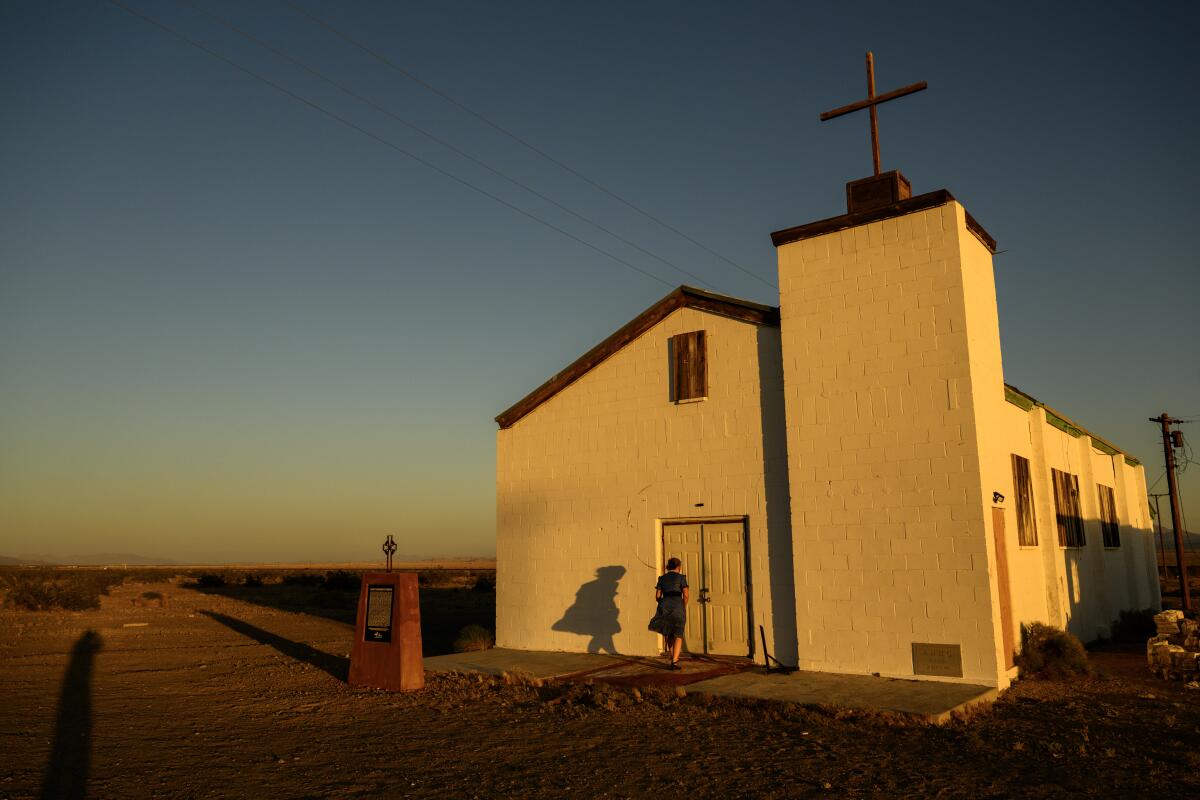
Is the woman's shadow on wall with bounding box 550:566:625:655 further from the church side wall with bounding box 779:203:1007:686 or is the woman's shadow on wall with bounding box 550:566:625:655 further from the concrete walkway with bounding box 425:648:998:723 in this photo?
the church side wall with bounding box 779:203:1007:686

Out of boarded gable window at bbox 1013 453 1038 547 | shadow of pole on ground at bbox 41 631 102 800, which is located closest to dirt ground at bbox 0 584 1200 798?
shadow of pole on ground at bbox 41 631 102 800

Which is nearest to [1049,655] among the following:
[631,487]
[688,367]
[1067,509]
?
[1067,509]

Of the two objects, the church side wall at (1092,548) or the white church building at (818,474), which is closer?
the white church building at (818,474)

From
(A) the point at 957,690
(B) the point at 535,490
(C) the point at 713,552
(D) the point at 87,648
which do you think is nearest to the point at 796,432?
(C) the point at 713,552

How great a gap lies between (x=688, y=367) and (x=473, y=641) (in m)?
6.95

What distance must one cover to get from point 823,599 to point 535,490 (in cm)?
618

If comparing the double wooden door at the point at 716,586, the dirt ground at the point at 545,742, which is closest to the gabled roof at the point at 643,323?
the double wooden door at the point at 716,586

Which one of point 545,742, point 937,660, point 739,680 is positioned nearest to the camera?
point 545,742

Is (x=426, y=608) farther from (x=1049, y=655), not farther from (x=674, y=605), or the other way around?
(x=1049, y=655)

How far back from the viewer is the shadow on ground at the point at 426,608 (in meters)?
21.1

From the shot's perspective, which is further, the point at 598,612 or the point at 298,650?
the point at 298,650

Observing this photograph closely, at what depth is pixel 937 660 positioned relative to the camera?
11406mm

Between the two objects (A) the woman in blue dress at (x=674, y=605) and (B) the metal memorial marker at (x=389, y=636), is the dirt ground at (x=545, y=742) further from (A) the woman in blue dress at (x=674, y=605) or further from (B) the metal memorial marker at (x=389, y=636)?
(A) the woman in blue dress at (x=674, y=605)

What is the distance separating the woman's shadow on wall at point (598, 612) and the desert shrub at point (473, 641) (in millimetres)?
2038
